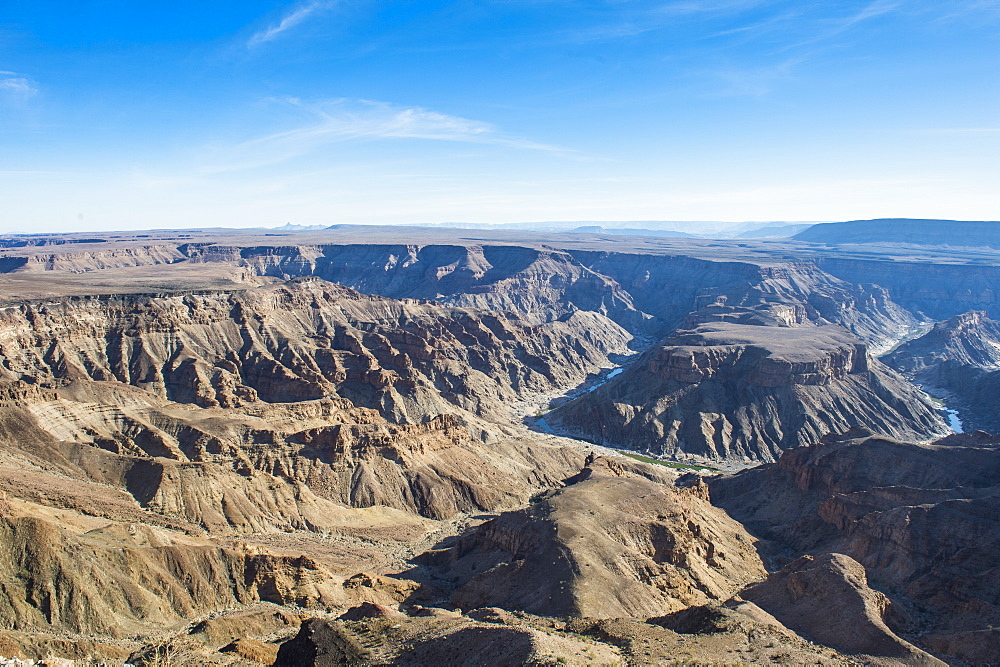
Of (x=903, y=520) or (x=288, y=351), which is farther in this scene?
(x=288, y=351)

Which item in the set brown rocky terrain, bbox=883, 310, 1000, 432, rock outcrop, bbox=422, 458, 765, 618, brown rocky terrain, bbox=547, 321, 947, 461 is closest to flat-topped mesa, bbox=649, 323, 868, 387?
brown rocky terrain, bbox=547, 321, 947, 461

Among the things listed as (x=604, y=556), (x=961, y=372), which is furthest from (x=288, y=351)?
(x=961, y=372)

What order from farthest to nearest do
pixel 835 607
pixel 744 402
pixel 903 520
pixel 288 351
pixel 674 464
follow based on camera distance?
pixel 288 351
pixel 744 402
pixel 674 464
pixel 903 520
pixel 835 607

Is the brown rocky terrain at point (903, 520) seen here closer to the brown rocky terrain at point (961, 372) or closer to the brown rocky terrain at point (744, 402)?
the brown rocky terrain at point (744, 402)

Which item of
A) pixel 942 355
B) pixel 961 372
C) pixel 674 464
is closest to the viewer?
pixel 674 464

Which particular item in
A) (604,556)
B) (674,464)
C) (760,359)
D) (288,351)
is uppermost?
(288,351)

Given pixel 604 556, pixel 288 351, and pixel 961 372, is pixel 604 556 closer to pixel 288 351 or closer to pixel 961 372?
pixel 288 351

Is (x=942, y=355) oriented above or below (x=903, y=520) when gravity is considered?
below
